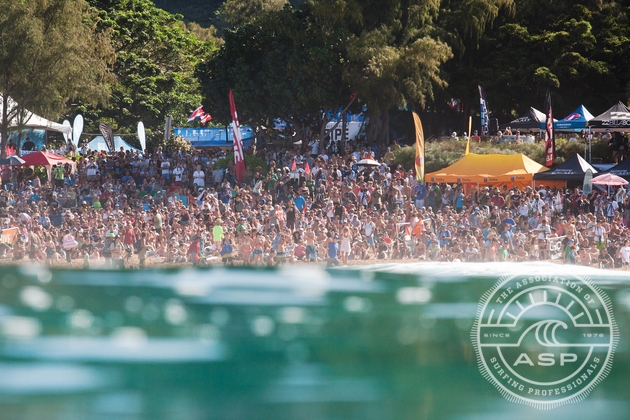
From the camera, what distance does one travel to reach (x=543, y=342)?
2031 cm

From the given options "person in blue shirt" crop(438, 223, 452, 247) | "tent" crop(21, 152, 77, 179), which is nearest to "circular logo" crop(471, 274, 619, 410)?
"person in blue shirt" crop(438, 223, 452, 247)

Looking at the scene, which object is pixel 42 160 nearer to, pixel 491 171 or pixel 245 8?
pixel 491 171

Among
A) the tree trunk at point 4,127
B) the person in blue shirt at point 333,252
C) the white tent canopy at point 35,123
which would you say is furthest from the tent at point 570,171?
the white tent canopy at point 35,123

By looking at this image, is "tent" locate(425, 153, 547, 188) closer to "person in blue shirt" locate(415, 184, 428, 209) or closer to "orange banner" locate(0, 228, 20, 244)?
"person in blue shirt" locate(415, 184, 428, 209)

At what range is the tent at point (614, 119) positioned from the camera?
30516mm

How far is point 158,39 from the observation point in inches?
2211

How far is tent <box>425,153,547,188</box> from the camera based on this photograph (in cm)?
2984

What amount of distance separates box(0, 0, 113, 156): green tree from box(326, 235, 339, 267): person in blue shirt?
59.3ft

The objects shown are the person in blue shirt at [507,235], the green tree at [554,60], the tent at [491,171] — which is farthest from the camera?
the green tree at [554,60]

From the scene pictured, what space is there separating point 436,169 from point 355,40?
6.45 metres

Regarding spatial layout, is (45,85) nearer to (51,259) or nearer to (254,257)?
(51,259)

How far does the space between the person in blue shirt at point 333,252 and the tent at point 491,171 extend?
6.34 metres

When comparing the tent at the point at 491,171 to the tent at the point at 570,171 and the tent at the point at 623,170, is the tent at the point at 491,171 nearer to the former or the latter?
the tent at the point at 570,171

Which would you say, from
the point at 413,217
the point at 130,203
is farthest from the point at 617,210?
the point at 130,203
